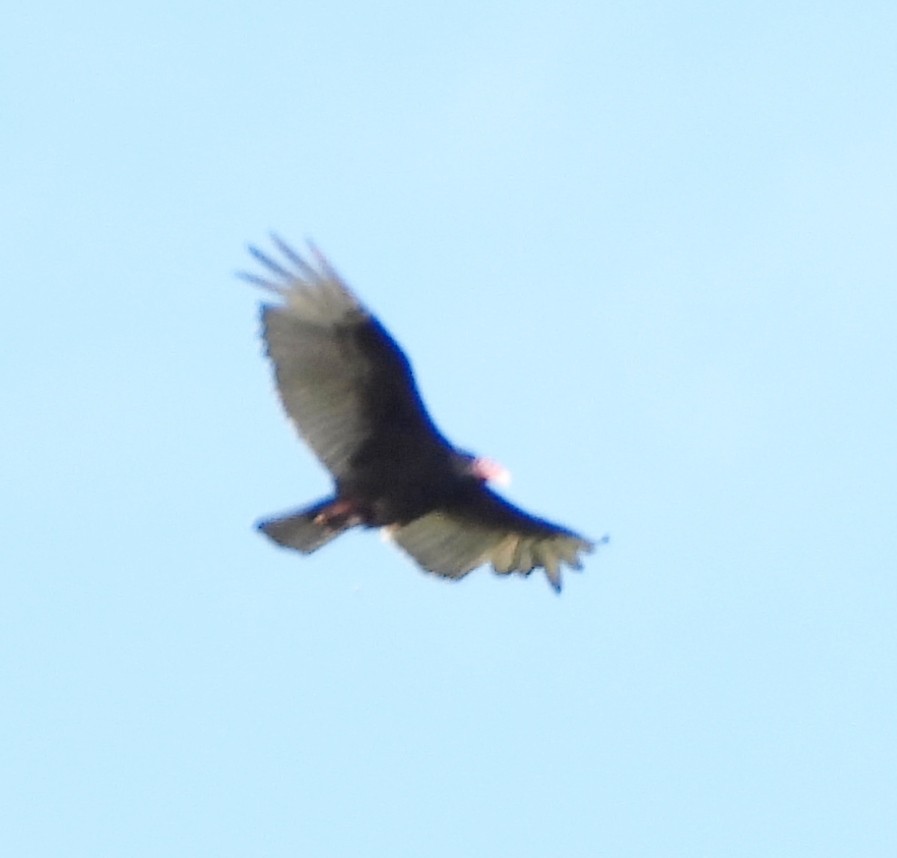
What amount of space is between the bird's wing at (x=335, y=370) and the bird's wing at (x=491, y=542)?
1071 mm

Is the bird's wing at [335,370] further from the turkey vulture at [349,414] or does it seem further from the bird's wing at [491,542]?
the bird's wing at [491,542]

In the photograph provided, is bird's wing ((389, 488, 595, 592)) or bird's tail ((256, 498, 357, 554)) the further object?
bird's wing ((389, 488, 595, 592))

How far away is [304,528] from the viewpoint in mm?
16500

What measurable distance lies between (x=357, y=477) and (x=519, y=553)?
1740 millimetres

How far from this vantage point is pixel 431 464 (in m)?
16.7

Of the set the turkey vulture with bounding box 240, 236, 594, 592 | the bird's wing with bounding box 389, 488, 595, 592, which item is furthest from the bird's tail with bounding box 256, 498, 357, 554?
the bird's wing with bounding box 389, 488, 595, 592

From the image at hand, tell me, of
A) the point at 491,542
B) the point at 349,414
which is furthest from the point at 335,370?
the point at 491,542

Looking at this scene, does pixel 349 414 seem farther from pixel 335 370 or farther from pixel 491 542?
pixel 491 542

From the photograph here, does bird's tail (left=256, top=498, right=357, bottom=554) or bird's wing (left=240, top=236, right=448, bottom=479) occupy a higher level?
bird's wing (left=240, top=236, right=448, bottom=479)

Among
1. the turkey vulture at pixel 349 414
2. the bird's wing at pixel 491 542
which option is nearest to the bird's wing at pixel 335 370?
the turkey vulture at pixel 349 414

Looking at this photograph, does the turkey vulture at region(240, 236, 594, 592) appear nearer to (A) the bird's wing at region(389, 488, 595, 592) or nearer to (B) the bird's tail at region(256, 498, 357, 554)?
(B) the bird's tail at region(256, 498, 357, 554)

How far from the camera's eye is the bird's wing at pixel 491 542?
693 inches

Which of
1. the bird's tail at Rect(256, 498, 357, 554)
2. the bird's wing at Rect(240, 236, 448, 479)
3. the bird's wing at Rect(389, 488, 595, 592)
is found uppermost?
the bird's wing at Rect(240, 236, 448, 479)

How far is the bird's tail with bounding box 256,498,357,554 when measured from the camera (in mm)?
16438
